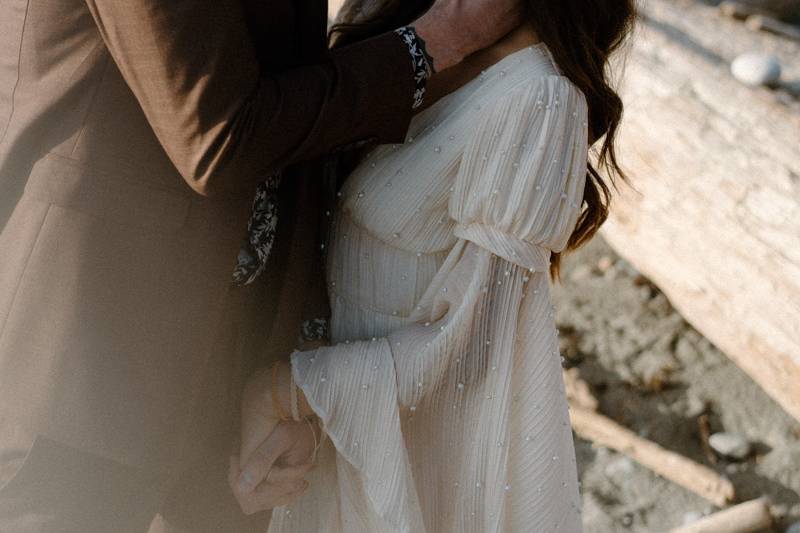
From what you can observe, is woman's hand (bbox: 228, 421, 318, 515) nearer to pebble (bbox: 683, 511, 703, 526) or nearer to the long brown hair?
the long brown hair

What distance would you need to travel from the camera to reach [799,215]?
2678mm

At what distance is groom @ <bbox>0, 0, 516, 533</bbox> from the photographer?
1.32m

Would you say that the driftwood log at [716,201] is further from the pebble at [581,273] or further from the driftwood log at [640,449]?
the pebble at [581,273]

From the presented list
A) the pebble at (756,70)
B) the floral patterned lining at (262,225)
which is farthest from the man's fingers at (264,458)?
the pebble at (756,70)

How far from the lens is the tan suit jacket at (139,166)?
4.27 ft

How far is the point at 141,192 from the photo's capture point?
1436 millimetres

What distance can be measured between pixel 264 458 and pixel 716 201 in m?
1.75

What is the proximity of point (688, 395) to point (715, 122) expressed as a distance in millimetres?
982

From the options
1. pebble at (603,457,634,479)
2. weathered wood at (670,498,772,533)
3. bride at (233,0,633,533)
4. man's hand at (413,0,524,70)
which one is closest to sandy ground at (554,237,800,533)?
pebble at (603,457,634,479)

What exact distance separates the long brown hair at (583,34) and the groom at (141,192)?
0.10m

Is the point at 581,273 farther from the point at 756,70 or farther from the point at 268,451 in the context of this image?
the point at 268,451

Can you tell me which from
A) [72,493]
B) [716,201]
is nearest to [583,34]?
[72,493]

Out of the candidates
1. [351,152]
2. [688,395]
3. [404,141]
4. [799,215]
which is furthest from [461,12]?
[688,395]

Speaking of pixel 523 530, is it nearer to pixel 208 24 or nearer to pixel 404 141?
pixel 404 141
